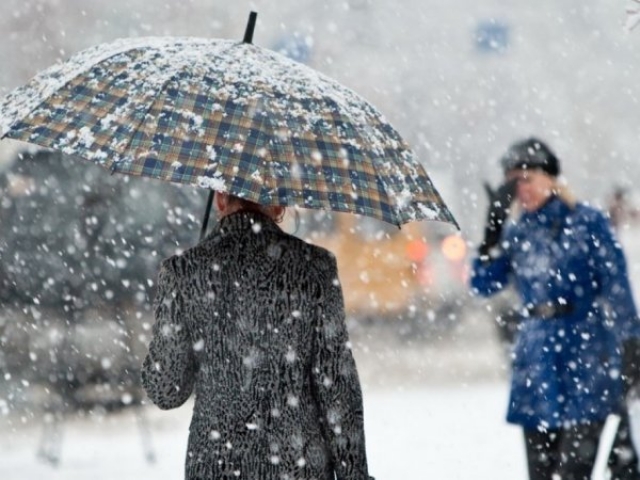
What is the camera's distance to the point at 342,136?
2.84m

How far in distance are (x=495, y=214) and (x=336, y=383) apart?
2.22 m

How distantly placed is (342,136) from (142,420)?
4.11 meters

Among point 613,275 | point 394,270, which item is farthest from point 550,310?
point 394,270

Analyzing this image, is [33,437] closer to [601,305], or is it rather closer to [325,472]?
[601,305]

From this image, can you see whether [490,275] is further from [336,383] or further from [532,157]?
[336,383]

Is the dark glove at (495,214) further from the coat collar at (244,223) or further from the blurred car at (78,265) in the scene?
the blurred car at (78,265)

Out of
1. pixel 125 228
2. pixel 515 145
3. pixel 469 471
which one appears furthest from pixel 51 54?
pixel 515 145

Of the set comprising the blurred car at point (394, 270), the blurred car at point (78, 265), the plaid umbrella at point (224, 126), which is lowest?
the plaid umbrella at point (224, 126)

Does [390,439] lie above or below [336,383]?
above

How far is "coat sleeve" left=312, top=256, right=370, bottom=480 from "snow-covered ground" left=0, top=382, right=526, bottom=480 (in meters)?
3.57

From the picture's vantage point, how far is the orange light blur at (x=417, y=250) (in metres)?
15.7

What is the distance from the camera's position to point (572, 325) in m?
4.19

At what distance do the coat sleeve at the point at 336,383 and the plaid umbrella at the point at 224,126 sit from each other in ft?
0.76

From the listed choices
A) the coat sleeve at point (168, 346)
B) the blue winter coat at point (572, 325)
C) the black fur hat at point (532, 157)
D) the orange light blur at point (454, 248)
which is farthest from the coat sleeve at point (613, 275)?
the orange light blur at point (454, 248)
